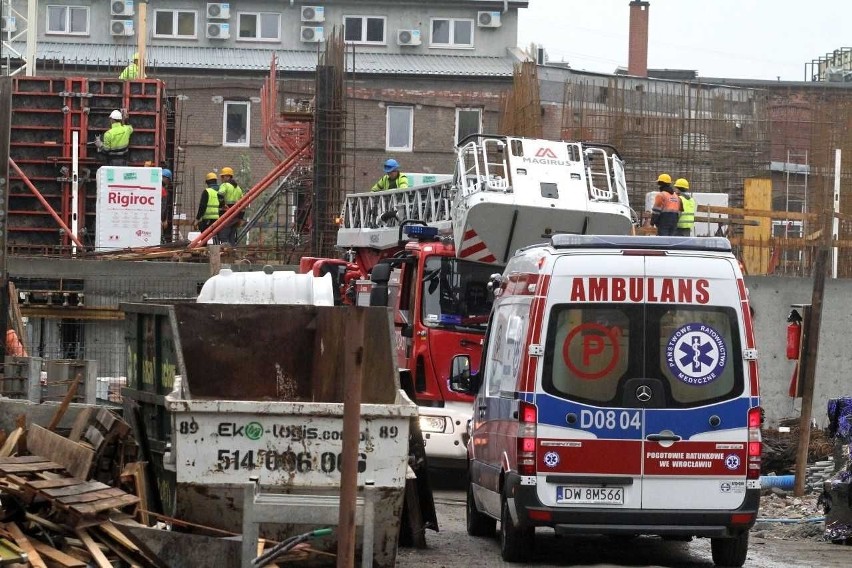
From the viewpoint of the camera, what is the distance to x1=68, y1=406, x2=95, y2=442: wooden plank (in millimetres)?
10836

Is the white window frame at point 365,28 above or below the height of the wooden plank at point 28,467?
above

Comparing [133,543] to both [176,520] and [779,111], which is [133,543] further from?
[779,111]

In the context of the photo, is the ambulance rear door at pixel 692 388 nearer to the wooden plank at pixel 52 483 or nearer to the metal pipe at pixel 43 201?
the wooden plank at pixel 52 483

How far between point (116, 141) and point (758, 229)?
13.2 meters

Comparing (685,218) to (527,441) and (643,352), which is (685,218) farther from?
(527,441)

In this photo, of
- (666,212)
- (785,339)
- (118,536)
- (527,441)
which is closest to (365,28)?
(666,212)

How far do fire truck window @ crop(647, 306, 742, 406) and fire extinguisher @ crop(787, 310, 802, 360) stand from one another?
8517 millimetres

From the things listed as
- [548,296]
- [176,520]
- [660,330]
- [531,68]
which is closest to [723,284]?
[660,330]

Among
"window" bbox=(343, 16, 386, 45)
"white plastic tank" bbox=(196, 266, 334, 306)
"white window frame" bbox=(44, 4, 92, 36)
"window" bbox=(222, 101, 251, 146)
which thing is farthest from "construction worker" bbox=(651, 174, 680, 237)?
"white window frame" bbox=(44, 4, 92, 36)

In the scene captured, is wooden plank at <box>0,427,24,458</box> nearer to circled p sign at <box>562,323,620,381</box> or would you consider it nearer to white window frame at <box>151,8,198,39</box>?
circled p sign at <box>562,323,620,381</box>

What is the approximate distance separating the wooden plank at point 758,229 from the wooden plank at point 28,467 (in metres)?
15.1

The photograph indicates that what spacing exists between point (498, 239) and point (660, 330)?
23.4 ft

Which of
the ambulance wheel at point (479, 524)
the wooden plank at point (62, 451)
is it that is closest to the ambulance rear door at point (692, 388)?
the ambulance wheel at point (479, 524)

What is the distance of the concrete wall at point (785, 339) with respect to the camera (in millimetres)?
20891
